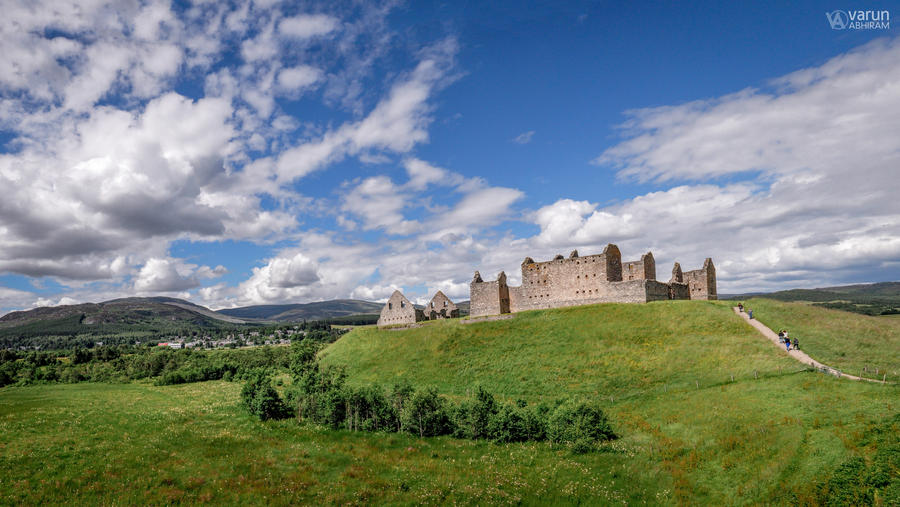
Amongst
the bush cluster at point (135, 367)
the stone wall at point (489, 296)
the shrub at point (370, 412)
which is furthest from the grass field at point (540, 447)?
the bush cluster at point (135, 367)

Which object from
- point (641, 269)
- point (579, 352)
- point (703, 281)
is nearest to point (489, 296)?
point (641, 269)

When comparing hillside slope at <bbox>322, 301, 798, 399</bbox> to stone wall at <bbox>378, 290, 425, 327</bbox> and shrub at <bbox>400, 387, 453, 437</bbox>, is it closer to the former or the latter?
shrub at <bbox>400, 387, 453, 437</bbox>

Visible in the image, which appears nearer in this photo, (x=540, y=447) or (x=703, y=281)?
(x=540, y=447)

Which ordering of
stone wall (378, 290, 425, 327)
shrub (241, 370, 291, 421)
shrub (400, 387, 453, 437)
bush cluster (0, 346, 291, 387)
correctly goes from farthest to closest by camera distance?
1. stone wall (378, 290, 425, 327)
2. bush cluster (0, 346, 291, 387)
3. shrub (241, 370, 291, 421)
4. shrub (400, 387, 453, 437)

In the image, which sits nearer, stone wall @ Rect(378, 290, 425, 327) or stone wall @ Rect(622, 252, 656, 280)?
stone wall @ Rect(622, 252, 656, 280)

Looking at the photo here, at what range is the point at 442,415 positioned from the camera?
106ft

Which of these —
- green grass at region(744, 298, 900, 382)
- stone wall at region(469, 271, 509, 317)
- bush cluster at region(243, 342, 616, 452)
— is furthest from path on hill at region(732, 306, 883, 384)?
stone wall at region(469, 271, 509, 317)

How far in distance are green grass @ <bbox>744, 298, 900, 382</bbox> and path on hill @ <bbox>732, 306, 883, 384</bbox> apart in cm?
67

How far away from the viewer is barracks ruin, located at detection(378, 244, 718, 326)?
64.3m

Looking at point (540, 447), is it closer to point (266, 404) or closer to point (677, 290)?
point (266, 404)

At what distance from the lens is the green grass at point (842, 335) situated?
35.8 m

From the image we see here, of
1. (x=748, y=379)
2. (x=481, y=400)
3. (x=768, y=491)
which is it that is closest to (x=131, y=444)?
(x=481, y=400)

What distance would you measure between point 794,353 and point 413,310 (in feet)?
206

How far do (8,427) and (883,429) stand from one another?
55.1 meters
